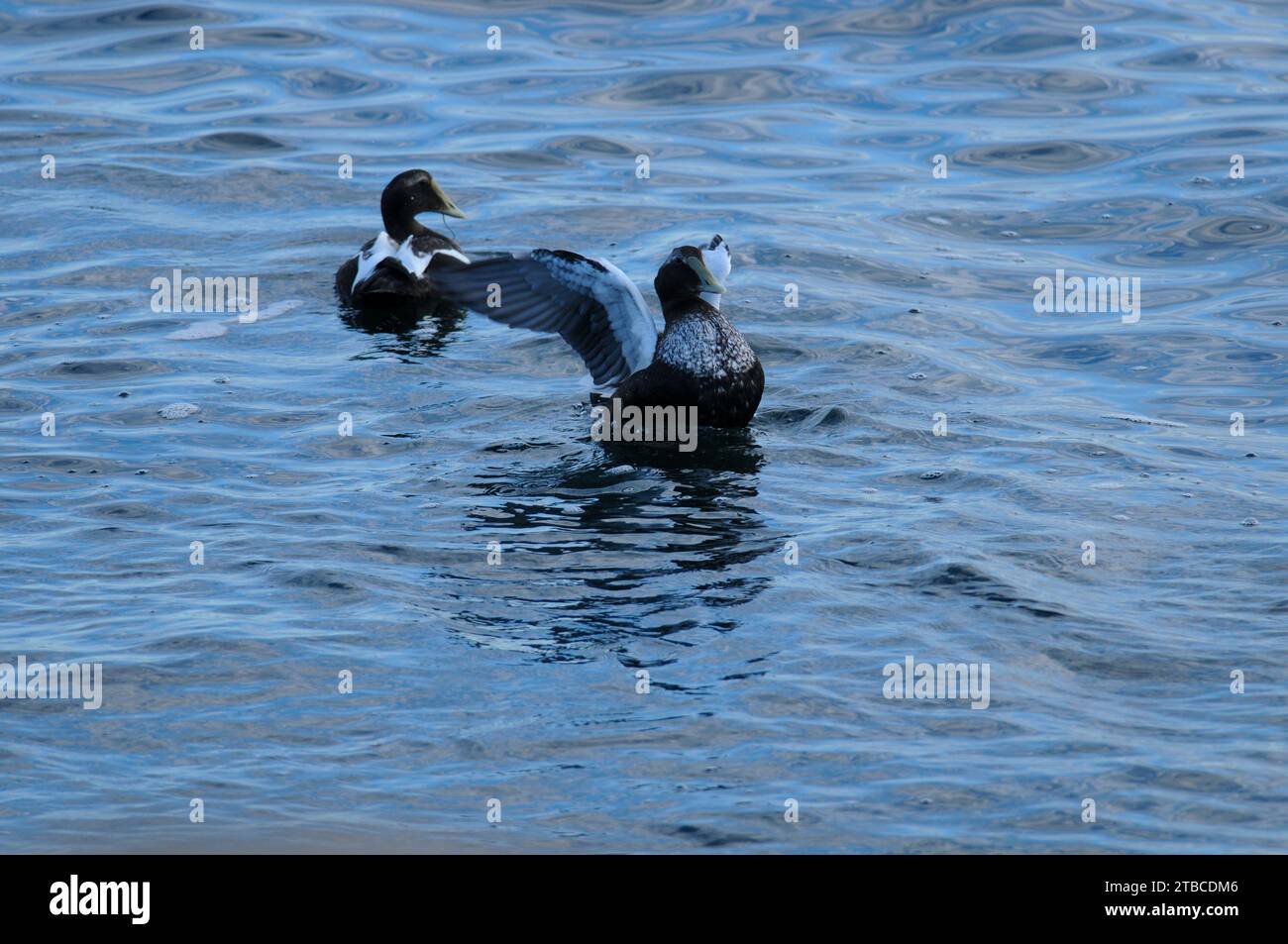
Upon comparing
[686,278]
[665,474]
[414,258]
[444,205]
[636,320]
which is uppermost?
[444,205]

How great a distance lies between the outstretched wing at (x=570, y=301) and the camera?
33.9 ft

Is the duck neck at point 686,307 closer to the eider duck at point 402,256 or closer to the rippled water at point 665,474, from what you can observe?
the rippled water at point 665,474

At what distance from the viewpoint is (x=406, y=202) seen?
43.3ft

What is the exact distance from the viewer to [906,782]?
630 cm

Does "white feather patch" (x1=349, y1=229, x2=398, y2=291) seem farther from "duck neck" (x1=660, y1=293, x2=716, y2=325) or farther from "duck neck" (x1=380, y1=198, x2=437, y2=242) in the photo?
"duck neck" (x1=660, y1=293, x2=716, y2=325)

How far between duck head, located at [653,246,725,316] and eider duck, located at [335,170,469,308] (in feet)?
8.57

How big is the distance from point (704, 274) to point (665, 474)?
1.29 meters

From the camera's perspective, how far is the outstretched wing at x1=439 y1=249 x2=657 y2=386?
33.9ft

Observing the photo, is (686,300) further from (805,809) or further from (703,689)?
(805,809)

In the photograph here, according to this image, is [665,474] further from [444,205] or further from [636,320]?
[444,205]

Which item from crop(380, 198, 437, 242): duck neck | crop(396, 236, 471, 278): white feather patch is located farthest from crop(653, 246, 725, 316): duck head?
crop(380, 198, 437, 242): duck neck

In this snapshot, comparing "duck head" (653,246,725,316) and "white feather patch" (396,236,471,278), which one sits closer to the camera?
"duck head" (653,246,725,316)

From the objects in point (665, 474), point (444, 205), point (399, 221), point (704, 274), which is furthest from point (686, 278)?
point (444, 205)
